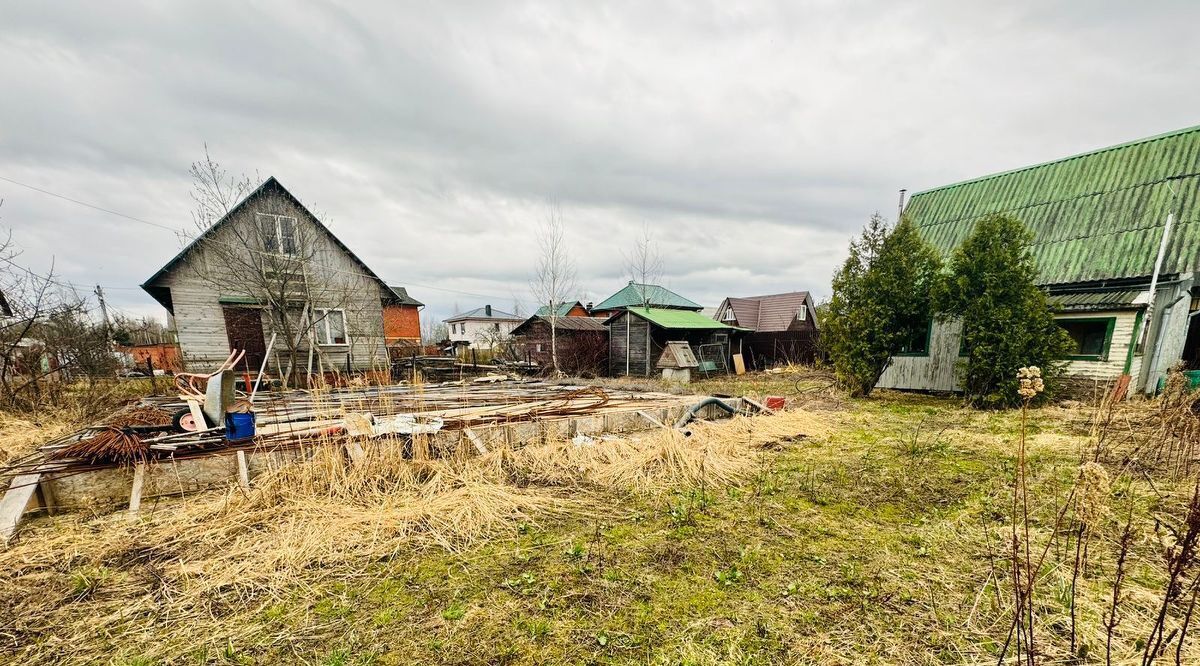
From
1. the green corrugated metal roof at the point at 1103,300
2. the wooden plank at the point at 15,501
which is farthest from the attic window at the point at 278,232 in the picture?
the green corrugated metal roof at the point at 1103,300

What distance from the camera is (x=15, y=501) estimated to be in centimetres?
322

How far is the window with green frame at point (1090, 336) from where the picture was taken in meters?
8.48

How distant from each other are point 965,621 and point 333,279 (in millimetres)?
16176

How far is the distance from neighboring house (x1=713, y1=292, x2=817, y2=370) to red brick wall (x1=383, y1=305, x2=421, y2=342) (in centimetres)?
1955

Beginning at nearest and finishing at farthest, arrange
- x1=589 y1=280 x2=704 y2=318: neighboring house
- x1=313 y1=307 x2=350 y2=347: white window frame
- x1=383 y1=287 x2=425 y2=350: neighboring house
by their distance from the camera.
Answer: x1=313 y1=307 x2=350 y2=347: white window frame → x1=383 y1=287 x2=425 y2=350: neighboring house → x1=589 y1=280 x2=704 y2=318: neighboring house

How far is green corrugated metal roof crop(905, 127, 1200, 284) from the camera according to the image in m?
8.73

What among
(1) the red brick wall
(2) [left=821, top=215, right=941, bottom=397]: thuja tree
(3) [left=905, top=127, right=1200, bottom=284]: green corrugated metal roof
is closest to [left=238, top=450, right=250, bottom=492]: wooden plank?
(2) [left=821, top=215, right=941, bottom=397]: thuja tree

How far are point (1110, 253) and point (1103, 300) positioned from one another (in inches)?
61.1

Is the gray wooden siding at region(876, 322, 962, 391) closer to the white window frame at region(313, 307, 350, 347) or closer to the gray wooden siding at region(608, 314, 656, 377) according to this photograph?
the gray wooden siding at region(608, 314, 656, 377)

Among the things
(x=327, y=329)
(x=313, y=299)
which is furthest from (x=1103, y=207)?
(x=327, y=329)

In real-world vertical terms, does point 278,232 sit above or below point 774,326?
below

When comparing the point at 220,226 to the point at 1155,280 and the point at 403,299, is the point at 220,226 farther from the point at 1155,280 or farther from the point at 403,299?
the point at 1155,280

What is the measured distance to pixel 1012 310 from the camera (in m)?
8.05

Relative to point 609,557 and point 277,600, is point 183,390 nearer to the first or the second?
point 277,600
